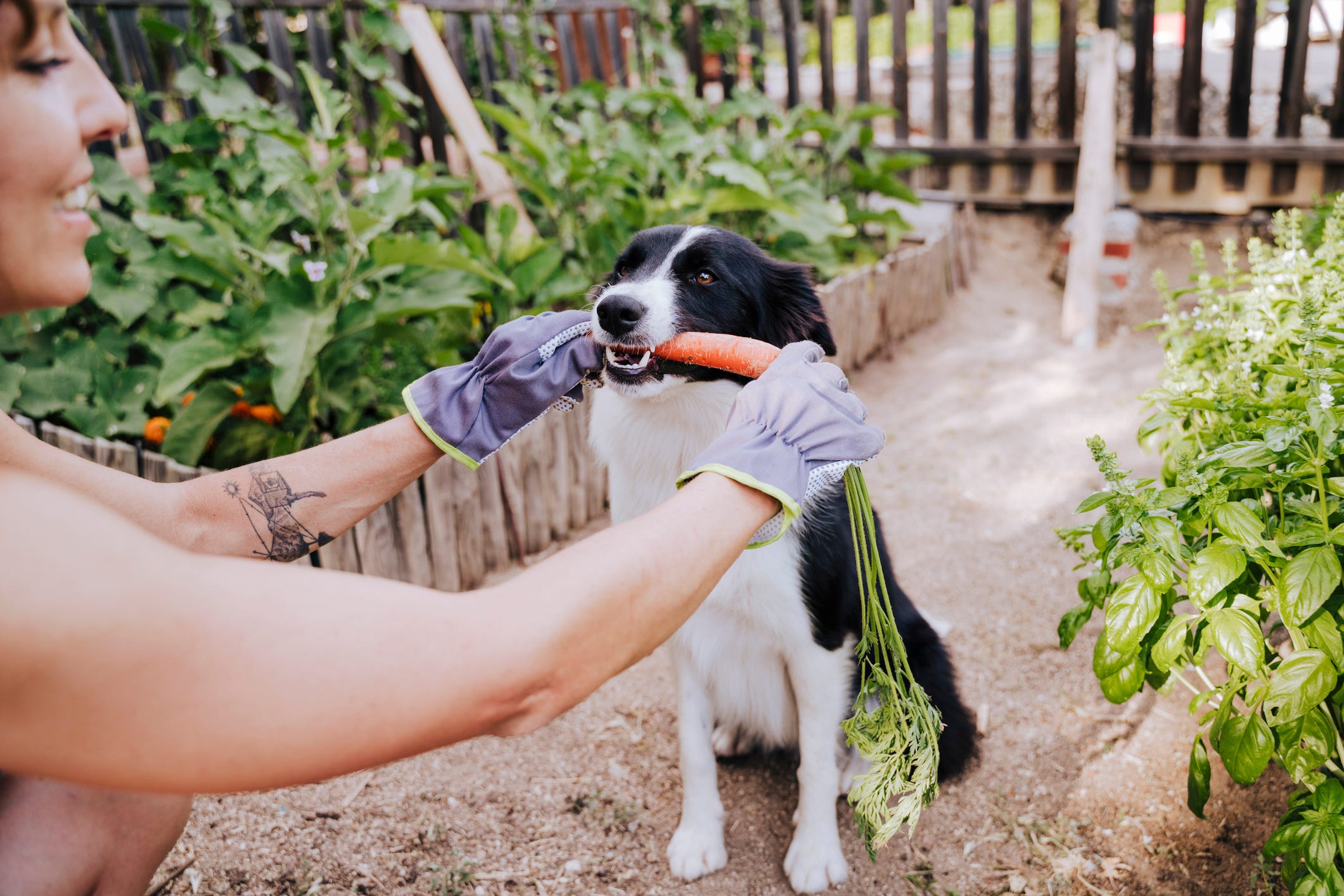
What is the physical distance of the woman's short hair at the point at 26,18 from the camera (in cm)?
96

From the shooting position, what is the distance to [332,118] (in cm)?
341

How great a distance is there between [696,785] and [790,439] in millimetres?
1186

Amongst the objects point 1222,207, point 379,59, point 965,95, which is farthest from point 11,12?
point 965,95

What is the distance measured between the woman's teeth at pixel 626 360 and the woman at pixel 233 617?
535 mm

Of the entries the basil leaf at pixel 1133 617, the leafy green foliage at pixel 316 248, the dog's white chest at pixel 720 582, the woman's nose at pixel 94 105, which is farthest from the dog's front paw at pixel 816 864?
the woman's nose at pixel 94 105

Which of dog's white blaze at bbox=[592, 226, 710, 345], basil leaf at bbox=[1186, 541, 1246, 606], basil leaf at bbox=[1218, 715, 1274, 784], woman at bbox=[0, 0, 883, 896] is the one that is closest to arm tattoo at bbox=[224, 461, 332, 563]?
woman at bbox=[0, 0, 883, 896]

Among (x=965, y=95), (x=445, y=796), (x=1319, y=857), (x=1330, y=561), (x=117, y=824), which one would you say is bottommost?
(x=445, y=796)

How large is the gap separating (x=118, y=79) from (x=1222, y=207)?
6409 mm

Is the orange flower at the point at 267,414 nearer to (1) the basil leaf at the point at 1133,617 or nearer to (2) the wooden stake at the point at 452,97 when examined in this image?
(2) the wooden stake at the point at 452,97

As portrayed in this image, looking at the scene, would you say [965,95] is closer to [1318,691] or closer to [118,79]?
[118,79]

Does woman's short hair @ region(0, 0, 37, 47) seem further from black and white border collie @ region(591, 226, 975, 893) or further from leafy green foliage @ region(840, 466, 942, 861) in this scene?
leafy green foliage @ region(840, 466, 942, 861)

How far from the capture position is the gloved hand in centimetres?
174

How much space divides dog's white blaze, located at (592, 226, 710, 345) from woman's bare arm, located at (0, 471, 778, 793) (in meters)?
0.89

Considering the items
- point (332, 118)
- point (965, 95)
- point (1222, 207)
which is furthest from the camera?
point (965, 95)
